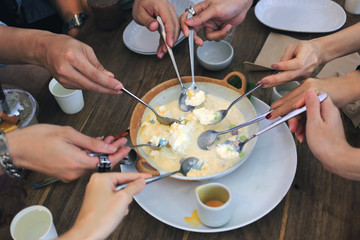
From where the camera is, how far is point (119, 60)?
6.18 ft

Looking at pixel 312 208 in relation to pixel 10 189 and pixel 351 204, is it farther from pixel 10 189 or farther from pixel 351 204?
pixel 10 189

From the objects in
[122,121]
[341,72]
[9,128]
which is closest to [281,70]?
[341,72]

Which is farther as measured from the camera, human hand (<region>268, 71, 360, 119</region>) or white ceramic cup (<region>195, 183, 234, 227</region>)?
human hand (<region>268, 71, 360, 119</region>)

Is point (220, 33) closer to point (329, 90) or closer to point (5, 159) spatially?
point (329, 90)

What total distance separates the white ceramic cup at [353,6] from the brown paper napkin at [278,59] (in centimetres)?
44

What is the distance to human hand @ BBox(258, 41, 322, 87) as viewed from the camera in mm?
1326

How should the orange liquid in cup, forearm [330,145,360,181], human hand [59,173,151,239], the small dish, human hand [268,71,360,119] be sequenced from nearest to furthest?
1. human hand [59,173,151,239]
2. forearm [330,145,360,181]
3. the orange liquid in cup
4. human hand [268,71,360,119]
5. the small dish

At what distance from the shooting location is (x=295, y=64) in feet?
4.35

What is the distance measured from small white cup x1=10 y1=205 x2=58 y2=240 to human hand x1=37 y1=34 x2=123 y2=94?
544 millimetres

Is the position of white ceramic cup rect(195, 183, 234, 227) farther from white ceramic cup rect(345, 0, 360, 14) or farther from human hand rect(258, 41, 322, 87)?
white ceramic cup rect(345, 0, 360, 14)

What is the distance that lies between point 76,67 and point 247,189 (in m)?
0.90

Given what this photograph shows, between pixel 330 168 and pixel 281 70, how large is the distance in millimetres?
495

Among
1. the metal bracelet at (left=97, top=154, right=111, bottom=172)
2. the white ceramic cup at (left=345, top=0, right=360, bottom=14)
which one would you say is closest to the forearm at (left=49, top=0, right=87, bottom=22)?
the metal bracelet at (left=97, top=154, right=111, bottom=172)

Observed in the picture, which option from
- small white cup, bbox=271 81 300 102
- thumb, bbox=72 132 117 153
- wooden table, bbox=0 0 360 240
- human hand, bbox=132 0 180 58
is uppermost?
human hand, bbox=132 0 180 58
